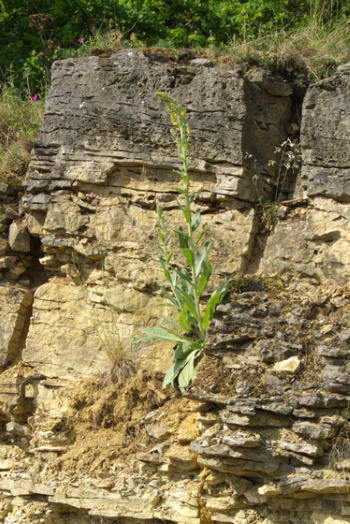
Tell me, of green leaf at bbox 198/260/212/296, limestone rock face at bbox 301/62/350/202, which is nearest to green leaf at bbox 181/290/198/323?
green leaf at bbox 198/260/212/296

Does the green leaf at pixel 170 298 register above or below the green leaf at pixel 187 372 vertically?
above

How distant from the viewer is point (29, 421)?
20.7 feet

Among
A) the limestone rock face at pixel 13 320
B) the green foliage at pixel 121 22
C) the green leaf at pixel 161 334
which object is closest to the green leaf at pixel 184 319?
the green leaf at pixel 161 334

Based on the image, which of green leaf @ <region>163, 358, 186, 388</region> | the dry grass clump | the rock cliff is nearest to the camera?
the rock cliff

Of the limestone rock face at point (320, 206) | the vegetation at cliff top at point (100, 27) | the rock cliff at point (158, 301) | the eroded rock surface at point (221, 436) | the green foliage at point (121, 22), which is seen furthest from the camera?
the green foliage at point (121, 22)

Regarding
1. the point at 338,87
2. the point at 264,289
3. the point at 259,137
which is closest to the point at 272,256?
the point at 264,289

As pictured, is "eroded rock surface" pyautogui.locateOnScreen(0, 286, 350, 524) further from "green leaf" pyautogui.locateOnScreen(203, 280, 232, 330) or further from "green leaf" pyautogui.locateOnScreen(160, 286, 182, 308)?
"green leaf" pyautogui.locateOnScreen(160, 286, 182, 308)

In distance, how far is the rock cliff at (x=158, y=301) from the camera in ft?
16.7

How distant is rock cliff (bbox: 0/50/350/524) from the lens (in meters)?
5.09

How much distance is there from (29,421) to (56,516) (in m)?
0.92

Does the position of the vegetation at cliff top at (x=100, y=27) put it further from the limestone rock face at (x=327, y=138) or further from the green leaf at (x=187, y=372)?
the green leaf at (x=187, y=372)

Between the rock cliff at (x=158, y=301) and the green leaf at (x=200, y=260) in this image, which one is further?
the green leaf at (x=200, y=260)

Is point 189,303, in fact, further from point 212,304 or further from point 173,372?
point 173,372

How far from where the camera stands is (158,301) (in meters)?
6.54
